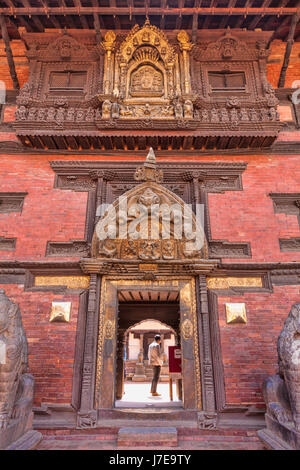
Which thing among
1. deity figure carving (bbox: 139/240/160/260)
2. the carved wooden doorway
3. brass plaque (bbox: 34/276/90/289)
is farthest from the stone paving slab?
deity figure carving (bbox: 139/240/160/260)

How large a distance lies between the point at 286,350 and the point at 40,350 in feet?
13.6

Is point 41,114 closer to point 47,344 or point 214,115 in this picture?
point 214,115

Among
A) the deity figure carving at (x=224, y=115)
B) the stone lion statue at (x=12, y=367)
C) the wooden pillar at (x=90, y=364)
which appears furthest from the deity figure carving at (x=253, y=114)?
the stone lion statue at (x=12, y=367)

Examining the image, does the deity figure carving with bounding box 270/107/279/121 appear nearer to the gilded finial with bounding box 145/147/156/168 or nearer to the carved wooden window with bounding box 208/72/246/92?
the carved wooden window with bounding box 208/72/246/92

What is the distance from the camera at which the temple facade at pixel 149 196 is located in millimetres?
5477

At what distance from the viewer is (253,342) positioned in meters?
5.60

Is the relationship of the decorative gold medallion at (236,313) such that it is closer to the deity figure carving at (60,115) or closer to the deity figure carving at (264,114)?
the deity figure carving at (264,114)

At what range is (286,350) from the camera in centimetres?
414

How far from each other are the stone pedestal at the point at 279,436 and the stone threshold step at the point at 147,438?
1368mm

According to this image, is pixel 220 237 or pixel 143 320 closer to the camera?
pixel 220 237

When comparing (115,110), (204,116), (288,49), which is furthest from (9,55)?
(288,49)

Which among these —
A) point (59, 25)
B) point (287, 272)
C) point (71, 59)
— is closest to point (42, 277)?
point (287, 272)

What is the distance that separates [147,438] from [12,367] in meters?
2.44
